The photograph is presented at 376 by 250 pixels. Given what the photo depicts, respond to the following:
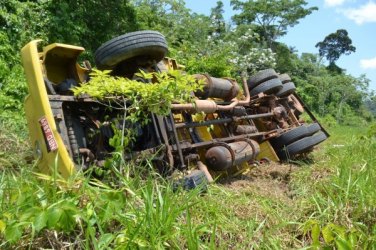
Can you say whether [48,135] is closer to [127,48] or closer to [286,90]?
[127,48]

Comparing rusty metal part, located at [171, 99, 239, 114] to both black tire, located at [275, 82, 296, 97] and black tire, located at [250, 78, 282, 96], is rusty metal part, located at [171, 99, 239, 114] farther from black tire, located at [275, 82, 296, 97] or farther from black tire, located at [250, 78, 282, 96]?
black tire, located at [275, 82, 296, 97]

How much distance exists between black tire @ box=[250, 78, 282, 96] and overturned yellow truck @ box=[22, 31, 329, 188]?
102 cm

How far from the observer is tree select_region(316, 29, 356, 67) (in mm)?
55406

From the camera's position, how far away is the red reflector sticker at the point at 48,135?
3.17m

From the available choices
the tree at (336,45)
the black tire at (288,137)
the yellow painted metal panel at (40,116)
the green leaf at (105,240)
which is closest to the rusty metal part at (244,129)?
the black tire at (288,137)

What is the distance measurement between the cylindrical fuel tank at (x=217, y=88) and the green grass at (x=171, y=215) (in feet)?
4.89

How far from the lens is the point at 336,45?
56.3 m

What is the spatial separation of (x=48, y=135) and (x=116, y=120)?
0.48 meters

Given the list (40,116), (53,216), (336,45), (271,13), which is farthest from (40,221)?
(336,45)

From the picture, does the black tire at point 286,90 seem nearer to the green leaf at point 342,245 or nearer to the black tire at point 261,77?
the black tire at point 261,77

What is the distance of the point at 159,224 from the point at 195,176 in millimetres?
1209

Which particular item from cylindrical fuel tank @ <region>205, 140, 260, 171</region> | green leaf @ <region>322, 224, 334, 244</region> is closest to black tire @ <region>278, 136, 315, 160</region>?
cylindrical fuel tank @ <region>205, 140, 260, 171</region>

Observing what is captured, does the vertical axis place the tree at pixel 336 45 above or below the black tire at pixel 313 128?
above

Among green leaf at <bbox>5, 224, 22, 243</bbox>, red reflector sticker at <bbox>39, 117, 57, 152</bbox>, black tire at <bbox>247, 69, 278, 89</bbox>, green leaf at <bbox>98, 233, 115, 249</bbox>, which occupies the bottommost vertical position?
green leaf at <bbox>98, 233, 115, 249</bbox>
